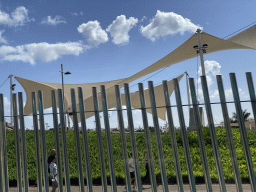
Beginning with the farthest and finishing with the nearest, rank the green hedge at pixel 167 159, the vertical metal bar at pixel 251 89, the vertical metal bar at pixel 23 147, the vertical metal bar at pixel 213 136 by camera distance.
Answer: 1. the green hedge at pixel 167 159
2. the vertical metal bar at pixel 23 147
3. the vertical metal bar at pixel 251 89
4. the vertical metal bar at pixel 213 136

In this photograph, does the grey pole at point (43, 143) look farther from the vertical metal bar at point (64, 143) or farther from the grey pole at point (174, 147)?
the grey pole at point (174, 147)

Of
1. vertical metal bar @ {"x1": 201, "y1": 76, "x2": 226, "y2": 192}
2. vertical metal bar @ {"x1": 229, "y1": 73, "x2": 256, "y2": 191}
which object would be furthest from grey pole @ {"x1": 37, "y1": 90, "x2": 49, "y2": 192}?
vertical metal bar @ {"x1": 229, "y1": 73, "x2": 256, "y2": 191}

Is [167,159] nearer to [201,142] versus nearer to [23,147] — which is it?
[201,142]

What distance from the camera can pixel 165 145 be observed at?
14.7 meters

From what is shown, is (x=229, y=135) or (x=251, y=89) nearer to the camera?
(x=229, y=135)

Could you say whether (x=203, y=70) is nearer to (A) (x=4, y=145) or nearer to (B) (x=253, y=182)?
(B) (x=253, y=182)

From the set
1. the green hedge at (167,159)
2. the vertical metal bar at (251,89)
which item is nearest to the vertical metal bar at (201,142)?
the vertical metal bar at (251,89)

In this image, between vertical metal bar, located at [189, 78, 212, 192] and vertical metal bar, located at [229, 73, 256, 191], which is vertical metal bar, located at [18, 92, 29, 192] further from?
vertical metal bar, located at [229, 73, 256, 191]

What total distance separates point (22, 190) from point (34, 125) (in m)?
1.58

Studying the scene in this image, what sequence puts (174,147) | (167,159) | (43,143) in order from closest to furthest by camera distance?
(174,147), (43,143), (167,159)

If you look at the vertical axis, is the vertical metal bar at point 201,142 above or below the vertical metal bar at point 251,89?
below

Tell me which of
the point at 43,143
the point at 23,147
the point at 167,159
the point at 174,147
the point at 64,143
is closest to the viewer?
the point at 174,147

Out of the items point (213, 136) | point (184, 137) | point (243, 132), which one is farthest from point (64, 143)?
point (243, 132)

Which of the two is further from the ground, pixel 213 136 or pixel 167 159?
pixel 213 136
